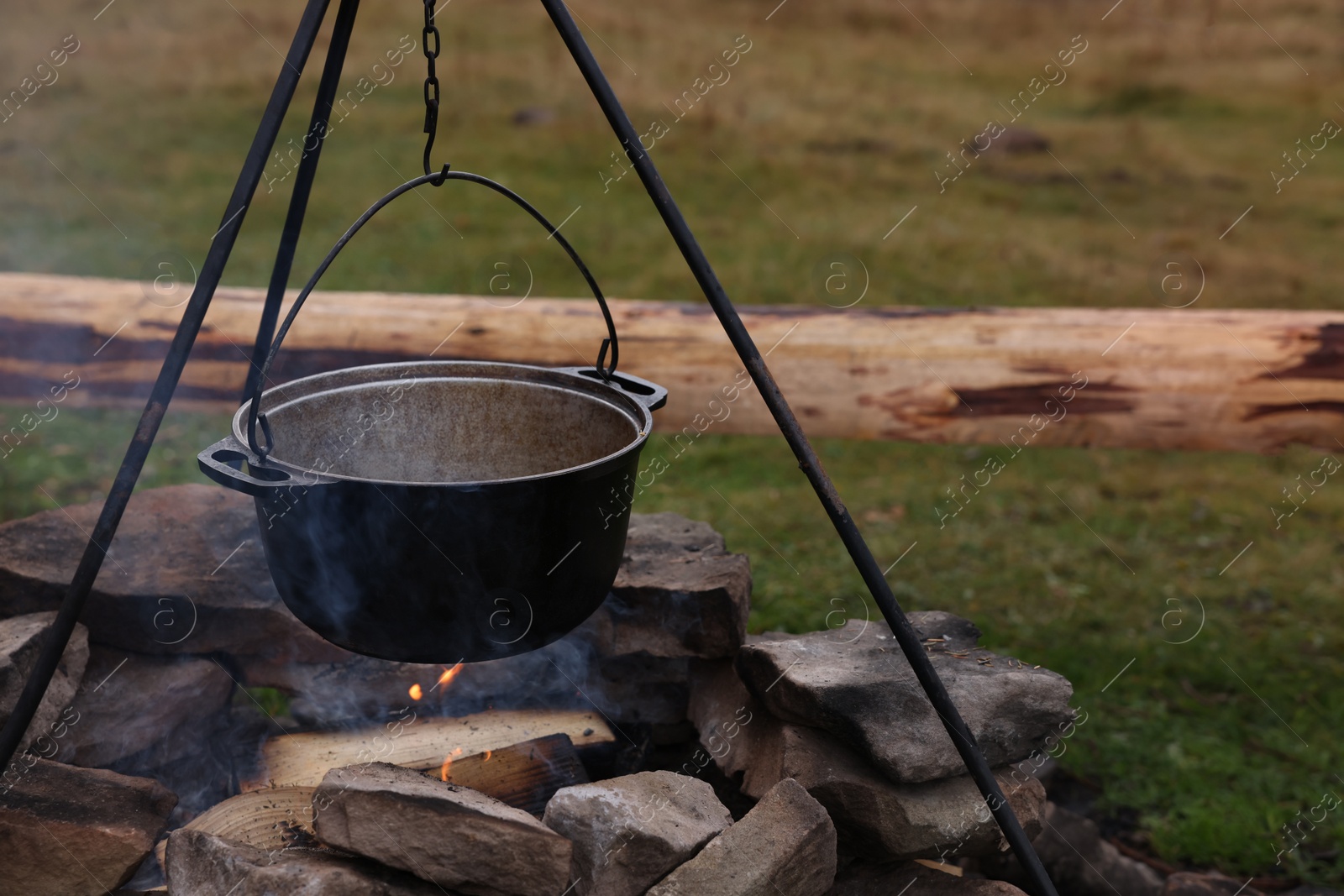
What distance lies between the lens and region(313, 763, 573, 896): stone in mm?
1940

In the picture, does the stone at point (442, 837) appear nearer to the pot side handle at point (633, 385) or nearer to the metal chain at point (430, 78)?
the pot side handle at point (633, 385)

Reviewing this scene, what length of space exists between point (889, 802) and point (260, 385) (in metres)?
1.50

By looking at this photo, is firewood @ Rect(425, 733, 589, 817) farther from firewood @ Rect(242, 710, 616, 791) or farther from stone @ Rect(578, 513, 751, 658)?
stone @ Rect(578, 513, 751, 658)

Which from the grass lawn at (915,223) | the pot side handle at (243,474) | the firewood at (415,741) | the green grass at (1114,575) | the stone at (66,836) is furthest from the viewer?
the grass lawn at (915,223)

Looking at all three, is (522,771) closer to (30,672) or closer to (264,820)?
(264,820)

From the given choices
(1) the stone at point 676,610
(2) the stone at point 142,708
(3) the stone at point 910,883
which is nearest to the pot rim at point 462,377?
(1) the stone at point 676,610

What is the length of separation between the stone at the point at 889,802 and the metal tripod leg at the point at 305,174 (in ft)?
4.56

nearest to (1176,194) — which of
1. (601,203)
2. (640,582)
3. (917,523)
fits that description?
(601,203)

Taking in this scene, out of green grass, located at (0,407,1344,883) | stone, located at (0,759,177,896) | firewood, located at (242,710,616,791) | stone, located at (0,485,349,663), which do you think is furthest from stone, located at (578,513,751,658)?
green grass, located at (0,407,1344,883)

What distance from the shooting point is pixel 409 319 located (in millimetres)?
3562

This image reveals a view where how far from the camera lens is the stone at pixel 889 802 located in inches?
88.4

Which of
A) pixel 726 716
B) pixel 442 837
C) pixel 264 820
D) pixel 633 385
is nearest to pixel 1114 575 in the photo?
pixel 726 716

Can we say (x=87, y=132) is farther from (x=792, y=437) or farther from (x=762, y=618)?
(x=792, y=437)

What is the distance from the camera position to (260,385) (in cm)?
193
